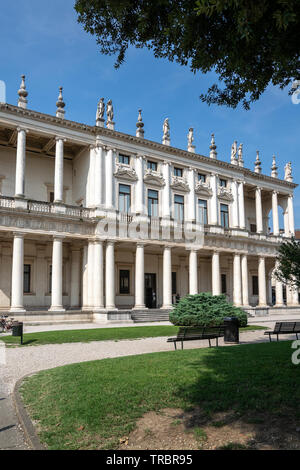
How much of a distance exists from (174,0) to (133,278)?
29954mm

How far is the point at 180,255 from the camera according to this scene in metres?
38.6

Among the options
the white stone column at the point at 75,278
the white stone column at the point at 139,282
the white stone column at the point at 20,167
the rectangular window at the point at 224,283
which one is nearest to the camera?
the white stone column at the point at 20,167

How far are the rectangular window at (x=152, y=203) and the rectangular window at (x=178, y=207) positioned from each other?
2082mm

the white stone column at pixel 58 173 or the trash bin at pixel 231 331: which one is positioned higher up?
the white stone column at pixel 58 173

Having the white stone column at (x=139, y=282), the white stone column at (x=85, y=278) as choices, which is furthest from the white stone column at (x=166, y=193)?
the white stone column at (x=85, y=278)

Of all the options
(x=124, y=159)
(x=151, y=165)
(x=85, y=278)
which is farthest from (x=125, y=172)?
(x=85, y=278)

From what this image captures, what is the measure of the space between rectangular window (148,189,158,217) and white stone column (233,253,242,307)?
9.80 m

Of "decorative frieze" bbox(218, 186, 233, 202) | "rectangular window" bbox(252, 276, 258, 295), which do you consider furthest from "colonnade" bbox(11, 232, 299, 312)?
"rectangular window" bbox(252, 276, 258, 295)

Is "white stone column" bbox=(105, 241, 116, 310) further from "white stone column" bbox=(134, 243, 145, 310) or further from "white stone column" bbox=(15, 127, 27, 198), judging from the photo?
"white stone column" bbox=(15, 127, 27, 198)

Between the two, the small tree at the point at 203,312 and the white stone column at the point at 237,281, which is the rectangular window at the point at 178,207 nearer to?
the white stone column at the point at 237,281

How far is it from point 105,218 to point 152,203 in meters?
5.87

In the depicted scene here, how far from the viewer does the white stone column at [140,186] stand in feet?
106

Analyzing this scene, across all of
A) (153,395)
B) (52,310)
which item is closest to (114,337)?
(52,310)

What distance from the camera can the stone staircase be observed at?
95.5 feet
